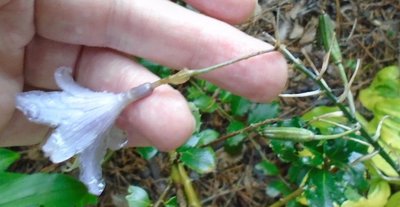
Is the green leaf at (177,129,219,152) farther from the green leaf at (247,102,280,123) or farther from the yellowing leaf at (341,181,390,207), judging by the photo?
the yellowing leaf at (341,181,390,207)

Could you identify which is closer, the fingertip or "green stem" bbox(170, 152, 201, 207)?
the fingertip

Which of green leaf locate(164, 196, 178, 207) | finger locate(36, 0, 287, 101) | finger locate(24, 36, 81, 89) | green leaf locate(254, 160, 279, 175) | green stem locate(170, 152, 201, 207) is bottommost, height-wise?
green leaf locate(254, 160, 279, 175)

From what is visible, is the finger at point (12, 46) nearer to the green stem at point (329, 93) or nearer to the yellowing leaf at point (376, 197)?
the green stem at point (329, 93)

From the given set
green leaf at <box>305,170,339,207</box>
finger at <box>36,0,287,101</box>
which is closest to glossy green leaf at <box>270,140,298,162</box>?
green leaf at <box>305,170,339,207</box>

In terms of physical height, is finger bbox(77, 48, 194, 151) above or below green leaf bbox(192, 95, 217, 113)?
above

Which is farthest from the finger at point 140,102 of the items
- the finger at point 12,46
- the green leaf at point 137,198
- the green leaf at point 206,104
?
the green leaf at point 206,104

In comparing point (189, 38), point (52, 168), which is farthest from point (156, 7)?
point (52, 168)
